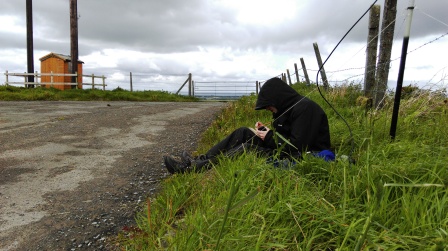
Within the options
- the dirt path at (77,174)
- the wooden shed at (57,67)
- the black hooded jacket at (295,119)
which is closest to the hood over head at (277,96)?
the black hooded jacket at (295,119)

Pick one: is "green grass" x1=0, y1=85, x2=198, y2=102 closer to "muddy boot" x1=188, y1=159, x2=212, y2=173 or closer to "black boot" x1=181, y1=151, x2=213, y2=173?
"black boot" x1=181, y1=151, x2=213, y2=173

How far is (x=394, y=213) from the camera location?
193 centimetres

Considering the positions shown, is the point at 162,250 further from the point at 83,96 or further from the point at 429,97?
the point at 83,96

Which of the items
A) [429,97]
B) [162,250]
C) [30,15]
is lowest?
[162,250]

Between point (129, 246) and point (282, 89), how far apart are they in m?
2.23

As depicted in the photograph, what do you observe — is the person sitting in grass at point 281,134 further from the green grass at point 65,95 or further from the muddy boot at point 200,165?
the green grass at point 65,95

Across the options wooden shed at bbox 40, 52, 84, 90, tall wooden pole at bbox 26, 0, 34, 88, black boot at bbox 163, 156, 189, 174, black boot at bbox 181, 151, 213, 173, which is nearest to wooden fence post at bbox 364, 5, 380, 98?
black boot at bbox 181, 151, 213, 173

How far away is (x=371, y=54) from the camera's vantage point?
19.1ft

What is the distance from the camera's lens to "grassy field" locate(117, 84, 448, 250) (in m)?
1.73

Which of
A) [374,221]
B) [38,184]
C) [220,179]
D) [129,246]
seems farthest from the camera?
[38,184]

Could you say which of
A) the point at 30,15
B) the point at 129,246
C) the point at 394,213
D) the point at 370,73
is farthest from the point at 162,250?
the point at 30,15

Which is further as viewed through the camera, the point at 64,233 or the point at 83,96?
the point at 83,96

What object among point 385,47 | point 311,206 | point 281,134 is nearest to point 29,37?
point 385,47

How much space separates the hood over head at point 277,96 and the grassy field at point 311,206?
0.75 metres
